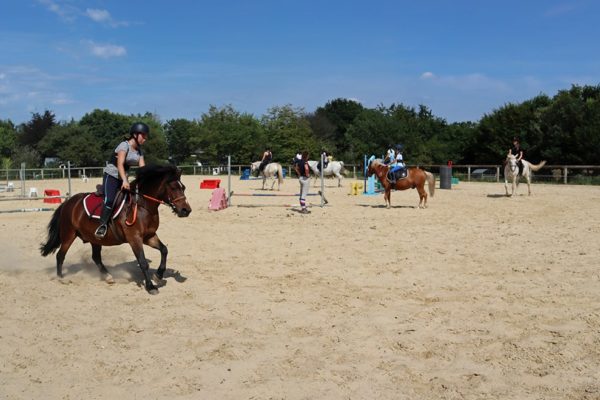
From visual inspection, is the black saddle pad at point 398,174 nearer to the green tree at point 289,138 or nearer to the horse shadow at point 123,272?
the horse shadow at point 123,272

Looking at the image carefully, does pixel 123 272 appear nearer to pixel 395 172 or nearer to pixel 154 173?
pixel 154 173

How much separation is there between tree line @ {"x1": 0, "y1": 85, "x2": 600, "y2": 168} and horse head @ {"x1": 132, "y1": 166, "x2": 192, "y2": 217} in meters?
28.3

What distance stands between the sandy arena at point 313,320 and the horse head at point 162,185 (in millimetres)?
1168

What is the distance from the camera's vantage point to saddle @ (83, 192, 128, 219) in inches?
274

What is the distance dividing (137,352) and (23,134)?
70.8 meters

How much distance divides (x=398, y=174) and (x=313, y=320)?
1237cm

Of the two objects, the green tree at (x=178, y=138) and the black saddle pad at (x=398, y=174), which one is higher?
the green tree at (x=178, y=138)

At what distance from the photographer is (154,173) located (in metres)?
7.08

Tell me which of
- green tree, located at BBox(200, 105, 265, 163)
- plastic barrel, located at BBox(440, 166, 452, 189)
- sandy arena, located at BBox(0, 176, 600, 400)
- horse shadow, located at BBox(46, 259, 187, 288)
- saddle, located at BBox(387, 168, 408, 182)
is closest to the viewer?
sandy arena, located at BBox(0, 176, 600, 400)

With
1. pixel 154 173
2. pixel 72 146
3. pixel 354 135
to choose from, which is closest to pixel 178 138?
pixel 72 146

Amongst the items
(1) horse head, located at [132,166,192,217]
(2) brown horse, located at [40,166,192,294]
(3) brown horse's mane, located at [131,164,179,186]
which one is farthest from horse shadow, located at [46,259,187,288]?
(3) brown horse's mane, located at [131,164,179,186]

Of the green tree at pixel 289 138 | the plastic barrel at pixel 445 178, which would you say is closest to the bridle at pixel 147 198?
the plastic barrel at pixel 445 178

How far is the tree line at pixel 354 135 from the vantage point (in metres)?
37.0

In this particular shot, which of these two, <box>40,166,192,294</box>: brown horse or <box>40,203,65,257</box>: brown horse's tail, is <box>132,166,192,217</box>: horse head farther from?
<box>40,203,65,257</box>: brown horse's tail
